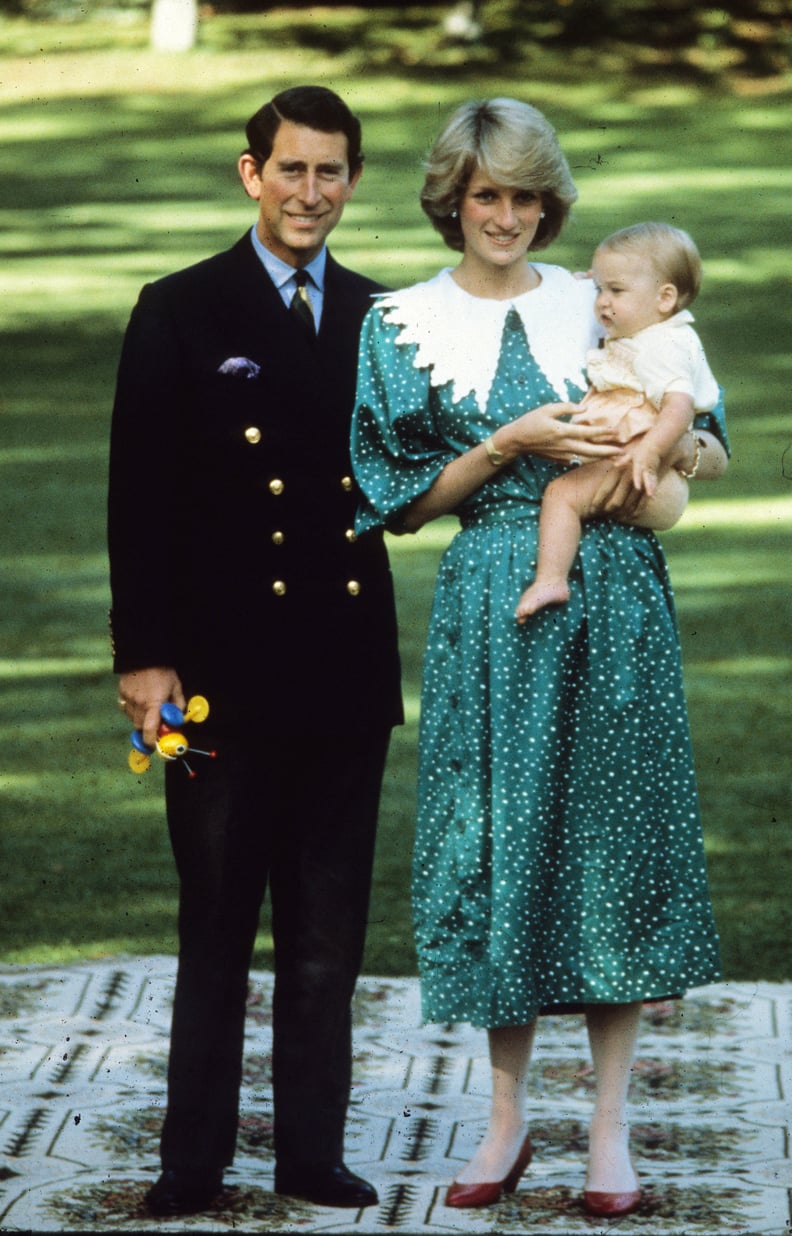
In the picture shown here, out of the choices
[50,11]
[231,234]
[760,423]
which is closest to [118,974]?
[760,423]

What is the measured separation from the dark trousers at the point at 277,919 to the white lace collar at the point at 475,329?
74 centimetres

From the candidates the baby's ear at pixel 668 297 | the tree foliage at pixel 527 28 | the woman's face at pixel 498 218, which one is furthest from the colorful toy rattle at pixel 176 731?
the tree foliage at pixel 527 28

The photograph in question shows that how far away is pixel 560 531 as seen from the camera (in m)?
4.44

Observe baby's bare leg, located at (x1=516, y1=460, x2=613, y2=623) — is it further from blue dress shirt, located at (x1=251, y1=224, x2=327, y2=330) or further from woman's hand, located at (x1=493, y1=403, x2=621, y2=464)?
blue dress shirt, located at (x1=251, y1=224, x2=327, y2=330)

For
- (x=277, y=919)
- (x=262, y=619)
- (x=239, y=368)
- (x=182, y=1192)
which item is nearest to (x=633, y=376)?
(x=239, y=368)

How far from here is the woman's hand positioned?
4.36 metres

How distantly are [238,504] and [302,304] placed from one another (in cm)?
41

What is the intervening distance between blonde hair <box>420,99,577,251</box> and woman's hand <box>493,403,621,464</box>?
0.41m

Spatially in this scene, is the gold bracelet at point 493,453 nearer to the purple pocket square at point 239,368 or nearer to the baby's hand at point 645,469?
the baby's hand at point 645,469

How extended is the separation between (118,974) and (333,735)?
7.03ft

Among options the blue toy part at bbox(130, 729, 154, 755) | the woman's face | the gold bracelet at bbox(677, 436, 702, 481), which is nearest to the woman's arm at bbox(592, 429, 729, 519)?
the gold bracelet at bbox(677, 436, 702, 481)

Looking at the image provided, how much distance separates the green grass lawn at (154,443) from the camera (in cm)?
780

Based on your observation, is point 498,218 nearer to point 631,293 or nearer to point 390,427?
point 631,293

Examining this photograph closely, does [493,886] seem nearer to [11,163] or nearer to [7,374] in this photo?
[7,374]
